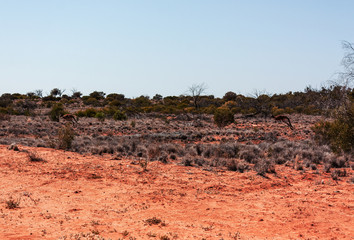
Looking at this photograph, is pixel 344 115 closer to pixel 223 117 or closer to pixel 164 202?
pixel 164 202

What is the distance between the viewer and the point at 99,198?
9383 millimetres

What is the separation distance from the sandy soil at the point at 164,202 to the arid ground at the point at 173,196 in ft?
0.08

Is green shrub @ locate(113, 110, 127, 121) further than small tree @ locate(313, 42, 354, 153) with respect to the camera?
Yes

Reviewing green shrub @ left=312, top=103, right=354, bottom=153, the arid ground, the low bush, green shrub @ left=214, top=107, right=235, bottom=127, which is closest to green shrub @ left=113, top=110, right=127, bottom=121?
green shrub @ left=214, top=107, right=235, bottom=127

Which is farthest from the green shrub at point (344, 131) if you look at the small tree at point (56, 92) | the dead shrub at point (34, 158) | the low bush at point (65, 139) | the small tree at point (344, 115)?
the small tree at point (56, 92)

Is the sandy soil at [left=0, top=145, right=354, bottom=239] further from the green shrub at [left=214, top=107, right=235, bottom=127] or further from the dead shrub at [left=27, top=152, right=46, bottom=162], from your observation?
the green shrub at [left=214, top=107, right=235, bottom=127]

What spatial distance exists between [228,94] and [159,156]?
229 ft

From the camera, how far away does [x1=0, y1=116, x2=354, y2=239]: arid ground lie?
7074 millimetres

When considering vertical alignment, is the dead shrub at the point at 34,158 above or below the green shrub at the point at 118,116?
below

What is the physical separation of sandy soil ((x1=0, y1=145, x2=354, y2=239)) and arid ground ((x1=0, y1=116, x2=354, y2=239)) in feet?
0.08

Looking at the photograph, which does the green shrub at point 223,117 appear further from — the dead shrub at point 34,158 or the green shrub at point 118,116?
the dead shrub at point 34,158

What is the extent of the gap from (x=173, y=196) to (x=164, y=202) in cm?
61

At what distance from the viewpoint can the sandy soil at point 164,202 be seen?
6992mm

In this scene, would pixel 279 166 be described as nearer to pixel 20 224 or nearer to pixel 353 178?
pixel 353 178
